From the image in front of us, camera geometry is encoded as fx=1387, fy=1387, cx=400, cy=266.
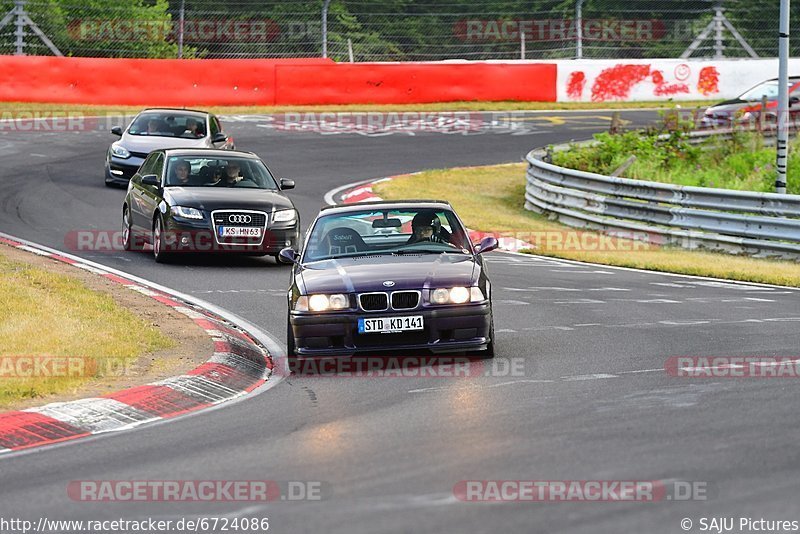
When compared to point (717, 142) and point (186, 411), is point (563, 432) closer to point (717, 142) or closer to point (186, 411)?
point (186, 411)

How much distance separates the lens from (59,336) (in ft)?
38.2

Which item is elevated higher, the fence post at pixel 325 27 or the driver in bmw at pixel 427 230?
the fence post at pixel 325 27

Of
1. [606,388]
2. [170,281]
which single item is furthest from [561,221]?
[606,388]

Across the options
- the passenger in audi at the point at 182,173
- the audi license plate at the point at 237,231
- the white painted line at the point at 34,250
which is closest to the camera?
the audi license plate at the point at 237,231

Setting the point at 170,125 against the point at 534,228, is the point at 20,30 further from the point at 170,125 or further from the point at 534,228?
the point at 534,228

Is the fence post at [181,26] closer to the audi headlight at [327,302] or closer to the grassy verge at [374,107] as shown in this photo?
the grassy verge at [374,107]

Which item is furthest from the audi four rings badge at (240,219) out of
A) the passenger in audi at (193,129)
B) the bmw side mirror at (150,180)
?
the passenger in audi at (193,129)

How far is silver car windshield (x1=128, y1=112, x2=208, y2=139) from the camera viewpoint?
25797 mm

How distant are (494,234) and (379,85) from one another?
19.3 metres

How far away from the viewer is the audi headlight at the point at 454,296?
10.8 metres

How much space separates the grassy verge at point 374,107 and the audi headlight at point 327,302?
2634 centimetres

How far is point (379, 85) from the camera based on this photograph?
39.8 metres

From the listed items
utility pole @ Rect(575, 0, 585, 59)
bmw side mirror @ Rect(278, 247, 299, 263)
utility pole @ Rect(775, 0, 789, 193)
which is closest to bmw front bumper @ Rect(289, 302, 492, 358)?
bmw side mirror @ Rect(278, 247, 299, 263)

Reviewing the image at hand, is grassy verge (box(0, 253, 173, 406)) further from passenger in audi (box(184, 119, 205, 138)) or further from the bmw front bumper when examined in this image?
passenger in audi (box(184, 119, 205, 138))
